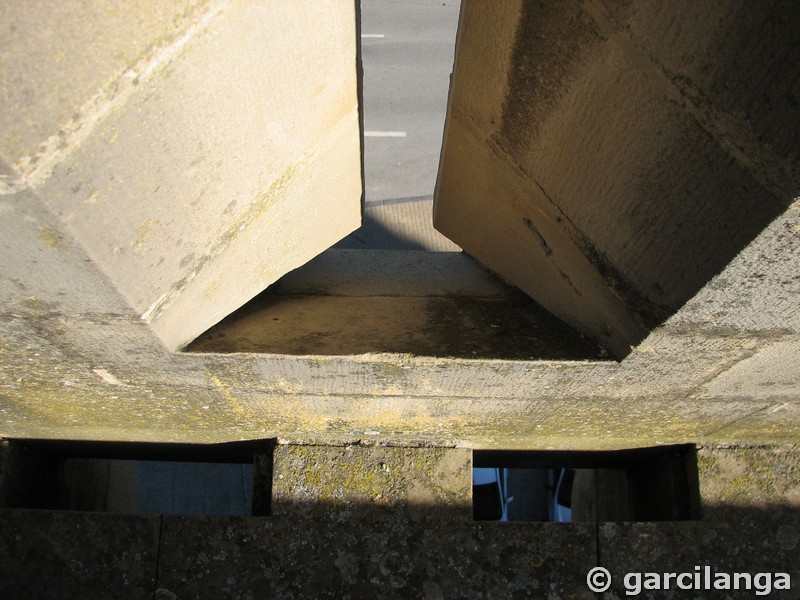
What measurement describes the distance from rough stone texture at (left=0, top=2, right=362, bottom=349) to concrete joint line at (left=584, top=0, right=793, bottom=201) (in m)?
0.64

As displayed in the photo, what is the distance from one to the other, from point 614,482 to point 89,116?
2973mm

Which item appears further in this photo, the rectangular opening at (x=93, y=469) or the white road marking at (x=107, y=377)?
the rectangular opening at (x=93, y=469)

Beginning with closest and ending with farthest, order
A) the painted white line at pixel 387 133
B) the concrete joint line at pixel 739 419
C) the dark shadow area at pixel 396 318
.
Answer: the dark shadow area at pixel 396 318, the concrete joint line at pixel 739 419, the painted white line at pixel 387 133

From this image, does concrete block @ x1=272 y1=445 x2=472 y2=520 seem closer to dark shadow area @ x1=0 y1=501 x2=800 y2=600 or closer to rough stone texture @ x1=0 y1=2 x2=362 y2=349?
A: dark shadow area @ x1=0 y1=501 x2=800 y2=600

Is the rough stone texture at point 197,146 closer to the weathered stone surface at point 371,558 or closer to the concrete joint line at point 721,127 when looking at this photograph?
the concrete joint line at point 721,127

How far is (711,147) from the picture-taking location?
3.59ft

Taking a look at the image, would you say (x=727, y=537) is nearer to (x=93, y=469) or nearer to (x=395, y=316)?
(x=395, y=316)

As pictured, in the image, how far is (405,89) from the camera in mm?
7359

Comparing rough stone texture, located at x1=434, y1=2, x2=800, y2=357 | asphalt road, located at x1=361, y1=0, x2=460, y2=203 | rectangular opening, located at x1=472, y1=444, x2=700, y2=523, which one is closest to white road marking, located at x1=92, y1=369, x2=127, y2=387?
rough stone texture, located at x1=434, y1=2, x2=800, y2=357

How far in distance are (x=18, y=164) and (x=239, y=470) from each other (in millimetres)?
4452

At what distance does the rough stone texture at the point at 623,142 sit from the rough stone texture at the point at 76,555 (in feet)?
5.06

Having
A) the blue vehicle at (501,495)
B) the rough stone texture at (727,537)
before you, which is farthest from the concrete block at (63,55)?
the blue vehicle at (501,495)

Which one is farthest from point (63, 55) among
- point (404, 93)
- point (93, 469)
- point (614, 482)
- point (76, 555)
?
point (404, 93)

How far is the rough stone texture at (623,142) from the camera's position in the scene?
1009 millimetres
